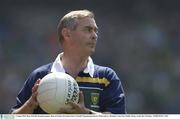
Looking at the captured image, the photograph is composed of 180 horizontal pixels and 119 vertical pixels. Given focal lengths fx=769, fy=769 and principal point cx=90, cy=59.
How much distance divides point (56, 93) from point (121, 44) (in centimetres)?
898

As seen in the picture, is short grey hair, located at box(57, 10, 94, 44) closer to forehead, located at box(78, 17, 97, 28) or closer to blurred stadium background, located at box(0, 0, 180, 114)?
forehead, located at box(78, 17, 97, 28)

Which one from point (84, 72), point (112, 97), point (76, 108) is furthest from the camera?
point (84, 72)

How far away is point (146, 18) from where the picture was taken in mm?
14766

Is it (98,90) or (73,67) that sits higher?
(73,67)

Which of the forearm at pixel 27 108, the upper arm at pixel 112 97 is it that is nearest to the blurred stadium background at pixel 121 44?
the upper arm at pixel 112 97

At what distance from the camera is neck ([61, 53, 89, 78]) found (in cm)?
544

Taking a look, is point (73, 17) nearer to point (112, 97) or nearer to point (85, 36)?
point (85, 36)

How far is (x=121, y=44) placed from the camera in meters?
14.0

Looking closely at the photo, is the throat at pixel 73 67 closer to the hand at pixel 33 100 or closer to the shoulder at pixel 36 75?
the shoulder at pixel 36 75

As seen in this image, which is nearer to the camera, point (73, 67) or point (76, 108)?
point (76, 108)

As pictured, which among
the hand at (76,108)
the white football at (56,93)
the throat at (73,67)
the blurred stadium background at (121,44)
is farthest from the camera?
the blurred stadium background at (121,44)

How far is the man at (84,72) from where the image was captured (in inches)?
208

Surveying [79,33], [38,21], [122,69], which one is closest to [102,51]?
[122,69]

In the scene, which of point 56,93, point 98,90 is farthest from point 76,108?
point 98,90
